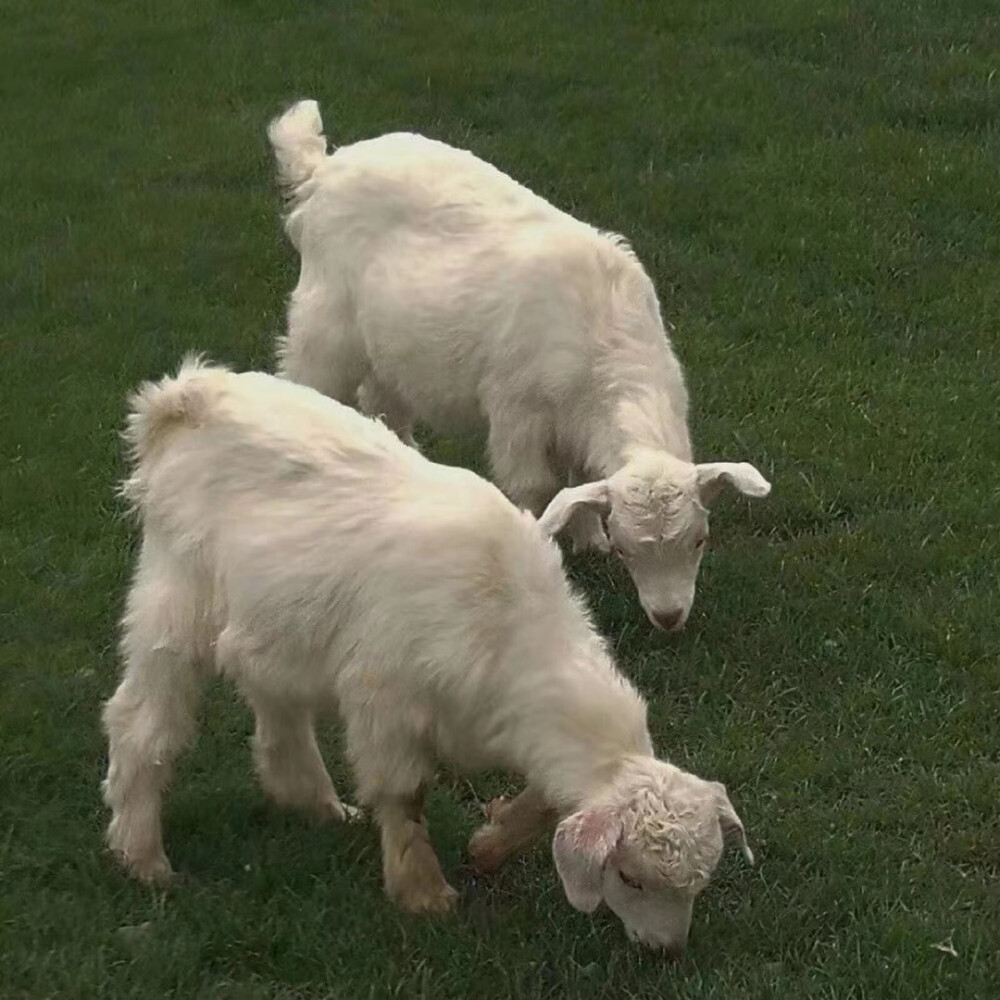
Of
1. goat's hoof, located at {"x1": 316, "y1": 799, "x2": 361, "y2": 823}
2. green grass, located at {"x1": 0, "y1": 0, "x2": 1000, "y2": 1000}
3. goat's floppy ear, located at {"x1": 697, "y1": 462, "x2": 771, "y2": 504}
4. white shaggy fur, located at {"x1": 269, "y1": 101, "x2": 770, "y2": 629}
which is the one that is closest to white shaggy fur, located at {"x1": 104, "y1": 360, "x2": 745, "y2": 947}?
goat's hoof, located at {"x1": 316, "y1": 799, "x2": 361, "y2": 823}

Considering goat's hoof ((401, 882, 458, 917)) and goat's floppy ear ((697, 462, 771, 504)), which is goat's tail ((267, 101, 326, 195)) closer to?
goat's floppy ear ((697, 462, 771, 504))

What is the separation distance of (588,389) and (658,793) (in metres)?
2.68

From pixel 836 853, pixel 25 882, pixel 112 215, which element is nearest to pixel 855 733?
pixel 836 853

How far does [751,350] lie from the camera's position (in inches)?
349

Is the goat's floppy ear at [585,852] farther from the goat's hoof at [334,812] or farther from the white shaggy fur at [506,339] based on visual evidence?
the white shaggy fur at [506,339]

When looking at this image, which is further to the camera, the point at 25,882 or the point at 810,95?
the point at 810,95

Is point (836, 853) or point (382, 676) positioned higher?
point (382, 676)

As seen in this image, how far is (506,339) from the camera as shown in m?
6.75

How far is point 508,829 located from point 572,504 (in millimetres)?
1301

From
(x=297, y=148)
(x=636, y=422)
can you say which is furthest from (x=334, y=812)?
(x=297, y=148)

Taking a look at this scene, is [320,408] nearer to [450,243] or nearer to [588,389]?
[588,389]

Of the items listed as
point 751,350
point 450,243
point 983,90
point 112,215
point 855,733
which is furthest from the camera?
point 983,90

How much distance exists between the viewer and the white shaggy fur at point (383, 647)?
4258 mm

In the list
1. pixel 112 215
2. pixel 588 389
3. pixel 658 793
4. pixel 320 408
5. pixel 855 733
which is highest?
pixel 320 408
